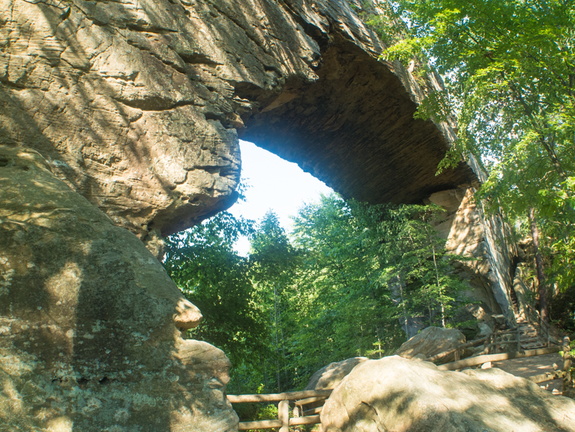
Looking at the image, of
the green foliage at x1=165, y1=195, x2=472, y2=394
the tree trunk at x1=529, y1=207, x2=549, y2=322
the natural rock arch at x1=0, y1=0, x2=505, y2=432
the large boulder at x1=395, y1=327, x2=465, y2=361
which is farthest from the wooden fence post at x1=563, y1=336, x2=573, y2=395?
the tree trunk at x1=529, y1=207, x2=549, y2=322

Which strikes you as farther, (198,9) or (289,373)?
(289,373)

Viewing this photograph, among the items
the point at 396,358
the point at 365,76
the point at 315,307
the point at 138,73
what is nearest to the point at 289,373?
the point at 315,307

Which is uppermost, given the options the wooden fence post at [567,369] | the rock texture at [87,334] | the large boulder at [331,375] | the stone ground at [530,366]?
the rock texture at [87,334]

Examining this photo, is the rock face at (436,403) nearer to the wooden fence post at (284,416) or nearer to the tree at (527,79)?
the wooden fence post at (284,416)

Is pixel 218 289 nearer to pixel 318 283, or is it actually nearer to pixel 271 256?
pixel 271 256

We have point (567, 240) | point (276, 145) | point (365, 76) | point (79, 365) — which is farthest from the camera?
point (276, 145)

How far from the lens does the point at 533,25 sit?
572 cm

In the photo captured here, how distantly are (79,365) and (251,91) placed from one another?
4.88 metres

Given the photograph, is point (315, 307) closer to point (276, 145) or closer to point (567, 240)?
point (276, 145)

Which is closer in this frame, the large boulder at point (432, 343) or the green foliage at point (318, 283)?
the large boulder at point (432, 343)

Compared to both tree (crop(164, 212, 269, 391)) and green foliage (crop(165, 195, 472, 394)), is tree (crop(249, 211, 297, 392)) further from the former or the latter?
tree (crop(164, 212, 269, 391))

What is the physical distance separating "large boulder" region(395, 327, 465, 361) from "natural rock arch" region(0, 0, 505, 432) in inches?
214

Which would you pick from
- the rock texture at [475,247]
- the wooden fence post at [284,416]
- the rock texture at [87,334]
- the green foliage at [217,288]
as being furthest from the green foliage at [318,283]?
the rock texture at [87,334]

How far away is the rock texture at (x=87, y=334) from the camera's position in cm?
295
